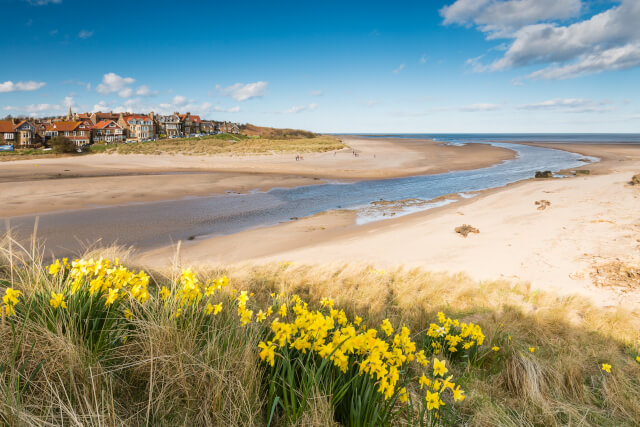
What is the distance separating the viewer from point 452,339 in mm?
3906

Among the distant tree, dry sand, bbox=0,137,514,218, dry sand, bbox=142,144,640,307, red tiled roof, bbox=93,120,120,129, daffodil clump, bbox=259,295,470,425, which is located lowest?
dry sand, bbox=142,144,640,307

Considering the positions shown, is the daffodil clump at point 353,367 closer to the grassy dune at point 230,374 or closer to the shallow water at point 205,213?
the grassy dune at point 230,374

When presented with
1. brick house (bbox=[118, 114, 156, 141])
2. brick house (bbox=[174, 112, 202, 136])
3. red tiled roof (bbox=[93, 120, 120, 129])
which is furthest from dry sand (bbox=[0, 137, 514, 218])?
brick house (bbox=[174, 112, 202, 136])

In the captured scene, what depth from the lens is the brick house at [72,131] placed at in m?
64.0

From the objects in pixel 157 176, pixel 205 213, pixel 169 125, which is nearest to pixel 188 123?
pixel 169 125

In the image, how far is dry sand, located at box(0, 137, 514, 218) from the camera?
1808 cm

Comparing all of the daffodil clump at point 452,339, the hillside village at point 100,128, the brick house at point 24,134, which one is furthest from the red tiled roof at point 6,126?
the daffodil clump at point 452,339

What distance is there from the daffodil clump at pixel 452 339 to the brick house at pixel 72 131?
3060 inches

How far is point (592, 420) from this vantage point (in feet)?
10.3

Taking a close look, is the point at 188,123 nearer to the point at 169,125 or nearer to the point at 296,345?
the point at 169,125

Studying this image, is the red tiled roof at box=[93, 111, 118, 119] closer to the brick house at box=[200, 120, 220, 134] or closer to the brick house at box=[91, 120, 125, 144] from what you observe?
the brick house at box=[91, 120, 125, 144]

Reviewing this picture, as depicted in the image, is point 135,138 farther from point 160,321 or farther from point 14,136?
point 160,321

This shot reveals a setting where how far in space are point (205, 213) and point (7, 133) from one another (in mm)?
66482

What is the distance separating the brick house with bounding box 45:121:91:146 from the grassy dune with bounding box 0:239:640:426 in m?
76.6
